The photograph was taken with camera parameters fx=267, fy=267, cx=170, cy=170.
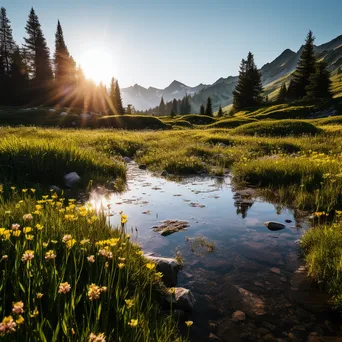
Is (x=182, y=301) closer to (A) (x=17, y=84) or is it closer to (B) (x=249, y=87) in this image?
(A) (x=17, y=84)

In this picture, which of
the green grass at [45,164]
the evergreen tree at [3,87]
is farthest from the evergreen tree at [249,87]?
the green grass at [45,164]

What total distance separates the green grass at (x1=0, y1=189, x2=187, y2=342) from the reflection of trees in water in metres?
3.81

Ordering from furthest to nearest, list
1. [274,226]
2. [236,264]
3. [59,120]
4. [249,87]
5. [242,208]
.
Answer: [249,87], [59,120], [242,208], [274,226], [236,264]

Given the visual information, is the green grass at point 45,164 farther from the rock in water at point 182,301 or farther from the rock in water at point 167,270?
the rock in water at point 182,301

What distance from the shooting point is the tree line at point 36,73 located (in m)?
56.4

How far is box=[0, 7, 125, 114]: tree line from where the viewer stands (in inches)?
2221

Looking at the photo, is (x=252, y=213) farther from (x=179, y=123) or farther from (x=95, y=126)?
(x=179, y=123)

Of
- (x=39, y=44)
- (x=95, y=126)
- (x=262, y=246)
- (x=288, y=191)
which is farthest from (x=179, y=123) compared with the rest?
(x=262, y=246)

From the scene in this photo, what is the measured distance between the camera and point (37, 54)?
61219 mm

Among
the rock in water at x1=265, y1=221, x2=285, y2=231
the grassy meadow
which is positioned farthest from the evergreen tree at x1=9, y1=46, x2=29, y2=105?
the rock in water at x1=265, y1=221, x2=285, y2=231

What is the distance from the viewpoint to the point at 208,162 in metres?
14.0

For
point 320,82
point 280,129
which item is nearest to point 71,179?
point 280,129

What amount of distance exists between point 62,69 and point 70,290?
235 feet

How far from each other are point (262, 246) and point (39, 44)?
7166 cm
